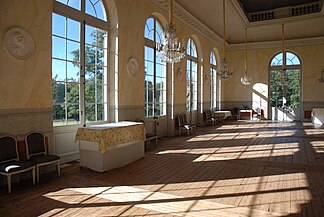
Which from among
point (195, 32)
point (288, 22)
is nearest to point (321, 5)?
point (288, 22)

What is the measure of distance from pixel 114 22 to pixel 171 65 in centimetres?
356

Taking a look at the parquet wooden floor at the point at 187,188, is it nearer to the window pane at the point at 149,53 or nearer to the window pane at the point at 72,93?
the window pane at the point at 72,93

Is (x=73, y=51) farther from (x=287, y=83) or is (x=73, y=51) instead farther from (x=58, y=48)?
(x=287, y=83)

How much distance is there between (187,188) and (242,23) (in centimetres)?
1243

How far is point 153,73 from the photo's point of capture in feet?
30.5

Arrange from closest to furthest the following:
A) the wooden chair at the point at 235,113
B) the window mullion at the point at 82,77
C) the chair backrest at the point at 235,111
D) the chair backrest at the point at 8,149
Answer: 1. the chair backrest at the point at 8,149
2. the window mullion at the point at 82,77
3. the wooden chair at the point at 235,113
4. the chair backrest at the point at 235,111

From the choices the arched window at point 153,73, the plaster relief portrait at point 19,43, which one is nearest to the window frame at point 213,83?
the arched window at point 153,73

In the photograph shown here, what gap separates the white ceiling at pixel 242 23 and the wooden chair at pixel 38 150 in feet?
24.3

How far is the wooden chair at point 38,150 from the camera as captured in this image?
4.57m

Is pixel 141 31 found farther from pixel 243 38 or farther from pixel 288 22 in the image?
pixel 243 38

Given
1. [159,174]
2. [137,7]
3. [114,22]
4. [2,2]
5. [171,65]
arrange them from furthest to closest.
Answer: [171,65]
[137,7]
[114,22]
[159,174]
[2,2]

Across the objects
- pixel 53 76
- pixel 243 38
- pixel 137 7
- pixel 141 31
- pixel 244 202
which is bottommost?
pixel 244 202

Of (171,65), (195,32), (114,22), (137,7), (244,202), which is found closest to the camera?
(244,202)

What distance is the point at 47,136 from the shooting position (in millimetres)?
5227
